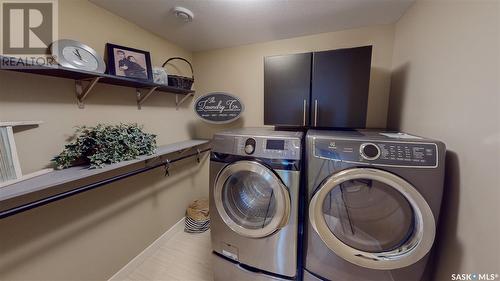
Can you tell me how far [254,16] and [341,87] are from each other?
91cm

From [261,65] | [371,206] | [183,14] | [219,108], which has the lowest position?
[371,206]

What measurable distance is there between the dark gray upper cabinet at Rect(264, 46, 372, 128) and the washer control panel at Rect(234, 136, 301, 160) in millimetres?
569

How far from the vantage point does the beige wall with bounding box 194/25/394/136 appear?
5.45 feet

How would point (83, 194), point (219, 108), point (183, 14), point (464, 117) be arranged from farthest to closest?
point (219, 108)
point (183, 14)
point (83, 194)
point (464, 117)

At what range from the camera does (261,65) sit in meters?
2.04

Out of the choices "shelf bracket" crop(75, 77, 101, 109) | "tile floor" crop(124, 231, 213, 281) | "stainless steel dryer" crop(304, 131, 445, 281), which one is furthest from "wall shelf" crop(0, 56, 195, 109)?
"tile floor" crop(124, 231, 213, 281)

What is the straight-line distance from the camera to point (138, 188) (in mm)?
1616

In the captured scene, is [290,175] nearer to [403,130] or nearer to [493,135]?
[493,135]

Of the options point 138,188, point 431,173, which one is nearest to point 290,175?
point 431,173

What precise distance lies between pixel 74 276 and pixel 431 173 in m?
2.14

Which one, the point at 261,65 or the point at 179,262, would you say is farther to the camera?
the point at 261,65

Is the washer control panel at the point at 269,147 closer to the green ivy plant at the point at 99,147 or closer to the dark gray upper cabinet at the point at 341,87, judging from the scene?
the dark gray upper cabinet at the point at 341,87

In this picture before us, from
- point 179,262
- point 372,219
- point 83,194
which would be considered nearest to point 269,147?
point 372,219

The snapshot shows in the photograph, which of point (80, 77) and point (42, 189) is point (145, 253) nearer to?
point (42, 189)
